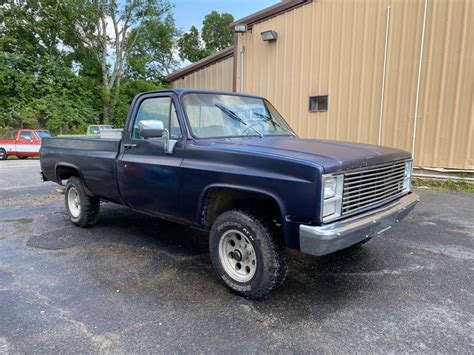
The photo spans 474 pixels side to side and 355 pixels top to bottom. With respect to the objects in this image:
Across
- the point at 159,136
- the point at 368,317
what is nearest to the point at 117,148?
the point at 159,136

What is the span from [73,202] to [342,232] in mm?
4414

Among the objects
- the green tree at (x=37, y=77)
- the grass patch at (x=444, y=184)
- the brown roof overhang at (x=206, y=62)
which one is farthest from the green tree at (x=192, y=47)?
the grass patch at (x=444, y=184)

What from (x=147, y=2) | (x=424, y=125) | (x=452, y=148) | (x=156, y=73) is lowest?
(x=452, y=148)

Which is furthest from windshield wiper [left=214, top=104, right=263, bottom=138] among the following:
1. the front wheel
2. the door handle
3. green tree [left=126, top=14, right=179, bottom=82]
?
green tree [left=126, top=14, right=179, bottom=82]

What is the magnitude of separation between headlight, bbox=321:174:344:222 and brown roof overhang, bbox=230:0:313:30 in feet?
26.8

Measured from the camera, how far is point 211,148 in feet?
11.1

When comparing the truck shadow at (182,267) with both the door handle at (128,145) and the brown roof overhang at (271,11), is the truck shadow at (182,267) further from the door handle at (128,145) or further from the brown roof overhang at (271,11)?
the brown roof overhang at (271,11)

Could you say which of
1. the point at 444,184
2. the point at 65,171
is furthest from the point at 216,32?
the point at 65,171

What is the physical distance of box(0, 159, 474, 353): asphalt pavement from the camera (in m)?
2.58

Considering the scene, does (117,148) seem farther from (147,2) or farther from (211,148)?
(147,2)

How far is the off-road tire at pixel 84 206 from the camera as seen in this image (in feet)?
17.1

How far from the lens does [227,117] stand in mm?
4016

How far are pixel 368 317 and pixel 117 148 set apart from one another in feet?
11.2

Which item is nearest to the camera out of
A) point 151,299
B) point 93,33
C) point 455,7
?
point 151,299
